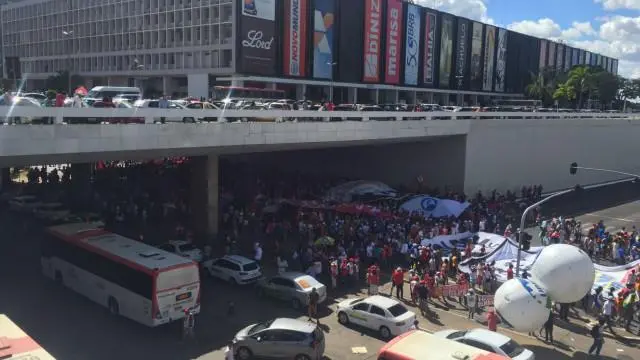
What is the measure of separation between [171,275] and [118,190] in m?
21.9

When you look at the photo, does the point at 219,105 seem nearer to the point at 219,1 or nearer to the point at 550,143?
the point at 550,143

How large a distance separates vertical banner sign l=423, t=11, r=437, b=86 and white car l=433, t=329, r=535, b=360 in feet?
234

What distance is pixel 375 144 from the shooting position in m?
37.4

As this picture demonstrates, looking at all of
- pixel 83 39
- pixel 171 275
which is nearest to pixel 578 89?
pixel 83 39

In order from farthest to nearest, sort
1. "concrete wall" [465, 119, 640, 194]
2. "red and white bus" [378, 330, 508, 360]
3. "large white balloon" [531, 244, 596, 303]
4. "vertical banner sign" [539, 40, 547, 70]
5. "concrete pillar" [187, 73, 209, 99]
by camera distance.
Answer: "vertical banner sign" [539, 40, 547, 70]
"concrete pillar" [187, 73, 209, 99]
"concrete wall" [465, 119, 640, 194]
"large white balloon" [531, 244, 596, 303]
"red and white bus" [378, 330, 508, 360]

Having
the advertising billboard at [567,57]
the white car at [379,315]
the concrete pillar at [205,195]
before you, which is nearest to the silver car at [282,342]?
the white car at [379,315]

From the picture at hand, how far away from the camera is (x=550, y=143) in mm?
46250

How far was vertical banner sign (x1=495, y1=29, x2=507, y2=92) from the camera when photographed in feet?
314

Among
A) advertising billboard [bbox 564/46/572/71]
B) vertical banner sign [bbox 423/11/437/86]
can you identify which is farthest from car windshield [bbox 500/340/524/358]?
advertising billboard [bbox 564/46/572/71]

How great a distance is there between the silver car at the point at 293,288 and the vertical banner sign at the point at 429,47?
67.5 metres

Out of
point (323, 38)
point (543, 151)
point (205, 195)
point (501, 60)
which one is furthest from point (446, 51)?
point (205, 195)

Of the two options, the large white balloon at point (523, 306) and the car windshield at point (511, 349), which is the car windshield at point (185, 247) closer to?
the large white balloon at point (523, 306)

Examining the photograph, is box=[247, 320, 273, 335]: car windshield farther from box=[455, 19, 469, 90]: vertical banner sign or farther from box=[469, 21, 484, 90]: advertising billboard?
box=[469, 21, 484, 90]: advertising billboard

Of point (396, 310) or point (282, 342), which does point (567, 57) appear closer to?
point (396, 310)
